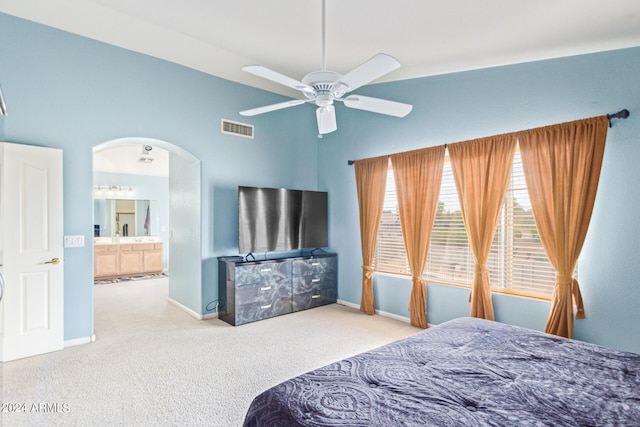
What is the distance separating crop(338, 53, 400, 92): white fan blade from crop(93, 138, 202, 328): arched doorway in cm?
280

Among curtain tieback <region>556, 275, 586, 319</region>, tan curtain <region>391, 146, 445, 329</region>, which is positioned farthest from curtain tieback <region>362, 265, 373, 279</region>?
curtain tieback <region>556, 275, 586, 319</region>

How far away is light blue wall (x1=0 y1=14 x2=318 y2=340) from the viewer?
3.30 meters

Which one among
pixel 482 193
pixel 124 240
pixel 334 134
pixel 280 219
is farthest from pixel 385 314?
pixel 124 240

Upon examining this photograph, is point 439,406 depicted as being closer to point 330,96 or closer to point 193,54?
point 330,96

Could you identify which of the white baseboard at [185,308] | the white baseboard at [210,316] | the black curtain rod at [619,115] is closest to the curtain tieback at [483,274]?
the black curtain rod at [619,115]

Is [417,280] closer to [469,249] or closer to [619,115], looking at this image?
[469,249]

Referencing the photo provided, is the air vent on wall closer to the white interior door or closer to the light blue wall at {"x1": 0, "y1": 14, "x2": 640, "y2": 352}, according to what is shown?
the light blue wall at {"x1": 0, "y1": 14, "x2": 640, "y2": 352}

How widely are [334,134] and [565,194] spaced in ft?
10.8

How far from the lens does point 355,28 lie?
3.13 meters

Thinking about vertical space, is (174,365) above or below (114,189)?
below

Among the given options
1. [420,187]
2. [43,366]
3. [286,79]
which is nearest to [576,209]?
[420,187]

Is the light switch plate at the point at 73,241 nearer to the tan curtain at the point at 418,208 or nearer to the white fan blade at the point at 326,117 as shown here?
the white fan blade at the point at 326,117

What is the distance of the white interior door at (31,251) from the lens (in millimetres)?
3107

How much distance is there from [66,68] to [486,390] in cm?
456
